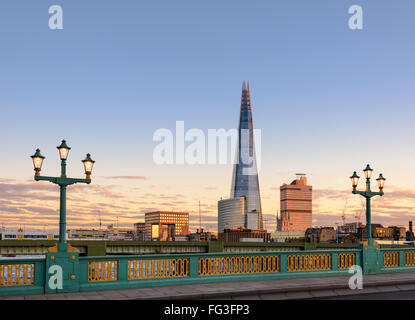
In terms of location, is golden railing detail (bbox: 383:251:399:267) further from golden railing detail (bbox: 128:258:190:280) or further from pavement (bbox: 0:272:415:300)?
golden railing detail (bbox: 128:258:190:280)

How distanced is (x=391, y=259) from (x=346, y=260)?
3.31 metres

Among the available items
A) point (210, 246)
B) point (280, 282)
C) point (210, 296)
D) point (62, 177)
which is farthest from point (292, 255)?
point (210, 246)

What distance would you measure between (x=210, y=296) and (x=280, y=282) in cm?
415

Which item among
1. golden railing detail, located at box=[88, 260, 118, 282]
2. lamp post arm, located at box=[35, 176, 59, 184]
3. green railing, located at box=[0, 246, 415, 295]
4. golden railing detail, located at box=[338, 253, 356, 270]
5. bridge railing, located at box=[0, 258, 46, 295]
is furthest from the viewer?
golden railing detail, located at box=[338, 253, 356, 270]

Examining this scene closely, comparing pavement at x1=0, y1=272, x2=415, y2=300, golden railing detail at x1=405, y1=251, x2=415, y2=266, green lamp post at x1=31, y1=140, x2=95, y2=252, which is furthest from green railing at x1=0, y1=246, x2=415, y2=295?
green lamp post at x1=31, y1=140, x2=95, y2=252

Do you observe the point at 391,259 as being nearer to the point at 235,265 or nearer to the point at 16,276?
the point at 235,265

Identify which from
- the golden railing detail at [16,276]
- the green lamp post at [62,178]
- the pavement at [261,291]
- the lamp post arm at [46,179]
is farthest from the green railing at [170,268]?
the lamp post arm at [46,179]

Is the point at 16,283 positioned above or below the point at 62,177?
below

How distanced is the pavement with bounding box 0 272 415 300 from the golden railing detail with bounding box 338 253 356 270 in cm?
218

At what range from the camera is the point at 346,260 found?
23.7 meters

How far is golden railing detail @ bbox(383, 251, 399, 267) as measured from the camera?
25.2m
